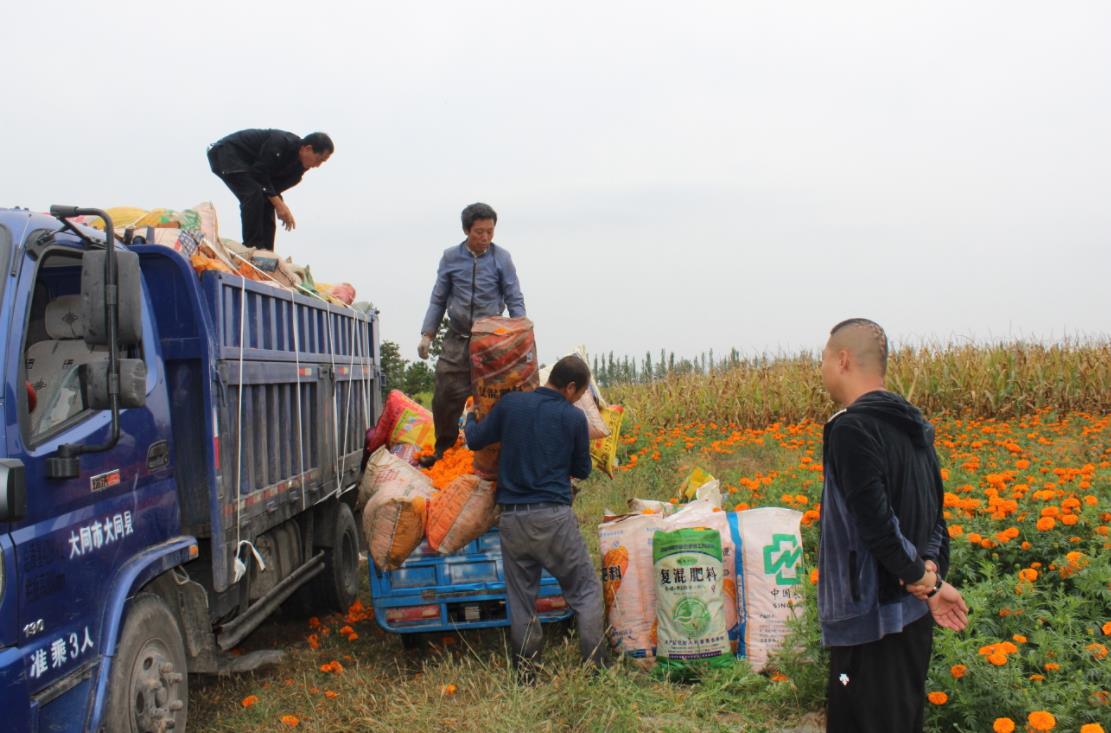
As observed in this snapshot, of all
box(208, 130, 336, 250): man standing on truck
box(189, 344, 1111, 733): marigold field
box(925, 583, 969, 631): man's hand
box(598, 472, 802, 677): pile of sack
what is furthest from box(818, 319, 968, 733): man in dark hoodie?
box(208, 130, 336, 250): man standing on truck

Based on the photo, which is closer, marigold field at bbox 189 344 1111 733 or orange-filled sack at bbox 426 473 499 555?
marigold field at bbox 189 344 1111 733

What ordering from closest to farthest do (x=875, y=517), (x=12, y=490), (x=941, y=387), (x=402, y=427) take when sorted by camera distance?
(x=12, y=490)
(x=875, y=517)
(x=402, y=427)
(x=941, y=387)

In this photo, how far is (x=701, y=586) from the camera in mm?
5016

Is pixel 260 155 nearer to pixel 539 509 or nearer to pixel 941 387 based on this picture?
pixel 539 509

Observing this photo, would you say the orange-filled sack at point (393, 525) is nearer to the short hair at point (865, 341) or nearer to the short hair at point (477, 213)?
the short hair at point (477, 213)

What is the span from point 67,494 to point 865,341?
9.29 ft

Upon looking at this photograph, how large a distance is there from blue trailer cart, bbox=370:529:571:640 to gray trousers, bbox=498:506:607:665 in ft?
0.71

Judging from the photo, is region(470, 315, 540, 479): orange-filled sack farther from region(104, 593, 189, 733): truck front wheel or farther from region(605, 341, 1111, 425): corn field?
region(605, 341, 1111, 425): corn field

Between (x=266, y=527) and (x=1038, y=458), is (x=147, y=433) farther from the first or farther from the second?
(x=1038, y=458)

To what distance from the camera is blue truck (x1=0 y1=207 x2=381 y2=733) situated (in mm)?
3055

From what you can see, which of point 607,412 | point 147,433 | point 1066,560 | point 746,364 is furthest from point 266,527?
Answer: point 746,364

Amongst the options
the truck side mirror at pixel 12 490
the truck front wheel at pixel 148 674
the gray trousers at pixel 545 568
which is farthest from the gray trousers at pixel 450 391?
the truck side mirror at pixel 12 490

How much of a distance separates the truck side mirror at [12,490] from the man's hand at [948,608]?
9.53ft

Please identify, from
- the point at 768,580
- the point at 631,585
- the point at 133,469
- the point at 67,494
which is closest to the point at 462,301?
the point at 631,585
